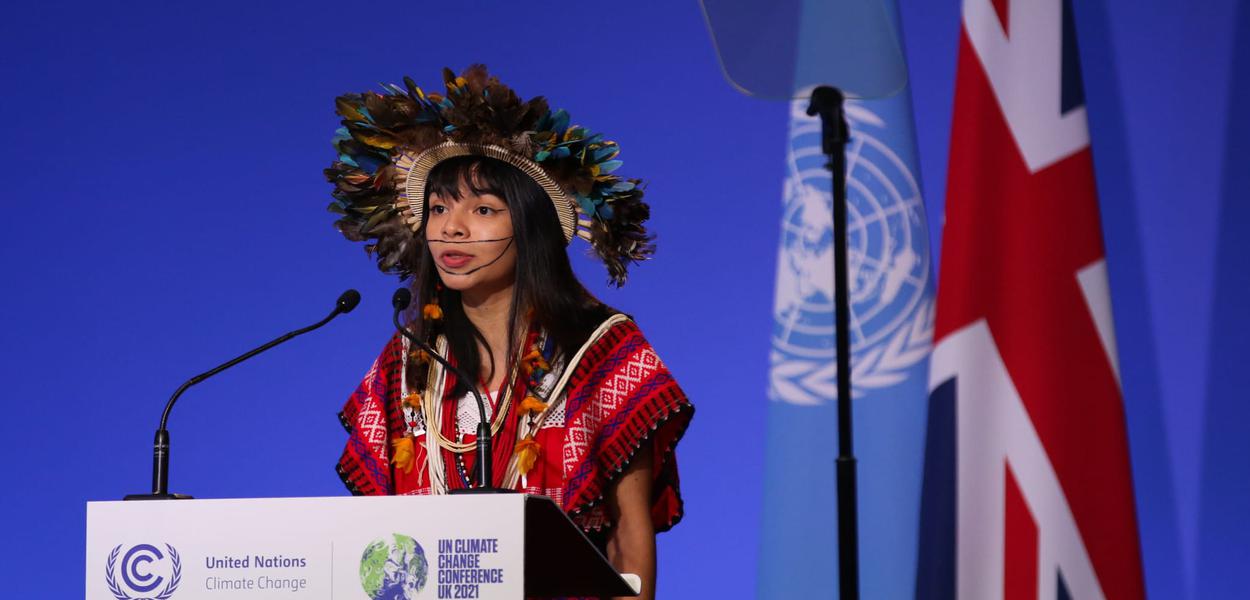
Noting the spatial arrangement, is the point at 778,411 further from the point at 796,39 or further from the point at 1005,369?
the point at 796,39

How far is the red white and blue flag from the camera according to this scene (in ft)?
8.11

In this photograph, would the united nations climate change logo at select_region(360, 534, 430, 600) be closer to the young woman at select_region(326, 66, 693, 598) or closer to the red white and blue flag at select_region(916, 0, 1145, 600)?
the young woman at select_region(326, 66, 693, 598)

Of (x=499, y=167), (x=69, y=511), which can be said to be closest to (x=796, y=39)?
(x=499, y=167)

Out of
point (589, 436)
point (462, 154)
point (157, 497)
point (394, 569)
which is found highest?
point (462, 154)

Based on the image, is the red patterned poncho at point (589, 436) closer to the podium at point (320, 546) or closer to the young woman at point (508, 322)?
the young woman at point (508, 322)

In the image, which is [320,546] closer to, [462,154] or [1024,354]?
A: [462,154]

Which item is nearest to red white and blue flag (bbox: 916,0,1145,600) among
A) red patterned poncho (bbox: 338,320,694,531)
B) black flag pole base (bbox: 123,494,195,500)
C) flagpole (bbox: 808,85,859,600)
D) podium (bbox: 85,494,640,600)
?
red patterned poncho (bbox: 338,320,694,531)

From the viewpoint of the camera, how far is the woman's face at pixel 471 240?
105 inches

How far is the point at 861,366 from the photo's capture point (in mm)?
2879

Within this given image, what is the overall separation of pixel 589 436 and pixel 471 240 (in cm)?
41

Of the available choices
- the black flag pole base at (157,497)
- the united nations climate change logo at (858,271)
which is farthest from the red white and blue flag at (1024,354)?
the black flag pole base at (157,497)

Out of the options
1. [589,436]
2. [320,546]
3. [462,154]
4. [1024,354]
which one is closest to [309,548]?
[320,546]

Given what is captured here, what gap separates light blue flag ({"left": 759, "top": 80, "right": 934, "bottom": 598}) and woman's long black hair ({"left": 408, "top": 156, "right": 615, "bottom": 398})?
437 mm

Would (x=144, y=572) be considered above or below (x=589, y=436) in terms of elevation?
below
